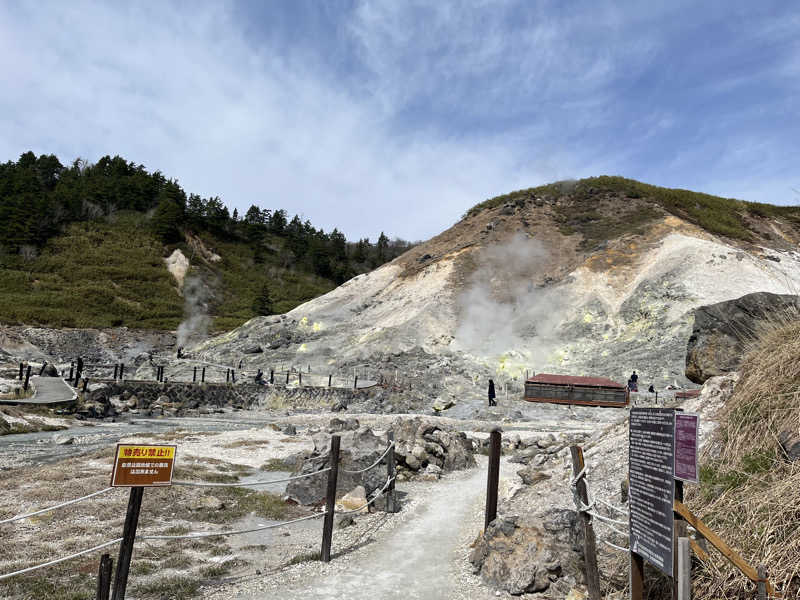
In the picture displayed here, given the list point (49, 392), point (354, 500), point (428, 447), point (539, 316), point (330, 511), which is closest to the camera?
point (330, 511)

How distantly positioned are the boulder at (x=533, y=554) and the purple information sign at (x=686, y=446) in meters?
2.88

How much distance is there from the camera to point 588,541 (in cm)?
520

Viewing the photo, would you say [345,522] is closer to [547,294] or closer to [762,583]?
[762,583]

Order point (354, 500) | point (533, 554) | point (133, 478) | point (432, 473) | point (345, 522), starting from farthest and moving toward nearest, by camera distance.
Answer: point (432, 473) → point (354, 500) → point (345, 522) → point (533, 554) → point (133, 478)

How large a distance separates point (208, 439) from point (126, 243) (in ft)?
219

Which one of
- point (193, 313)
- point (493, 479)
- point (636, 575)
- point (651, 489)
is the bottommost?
point (636, 575)

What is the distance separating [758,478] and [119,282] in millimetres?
73335

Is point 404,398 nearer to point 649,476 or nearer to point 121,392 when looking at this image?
point 121,392

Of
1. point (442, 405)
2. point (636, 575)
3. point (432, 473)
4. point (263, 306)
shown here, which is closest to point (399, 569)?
point (636, 575)

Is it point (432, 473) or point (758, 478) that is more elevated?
point (758, 478)

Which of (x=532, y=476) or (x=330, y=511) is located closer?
(x=330, y=511)

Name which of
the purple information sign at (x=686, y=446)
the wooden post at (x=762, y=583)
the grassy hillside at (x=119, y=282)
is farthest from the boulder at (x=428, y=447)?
the grassy hillside at (x=119, y=282)

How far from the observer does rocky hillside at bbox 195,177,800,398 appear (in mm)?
37438

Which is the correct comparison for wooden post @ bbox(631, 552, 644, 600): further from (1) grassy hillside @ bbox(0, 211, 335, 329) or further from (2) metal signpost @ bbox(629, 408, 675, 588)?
(1) grassy hillside @ bbox(0, 211, 335, 329)
